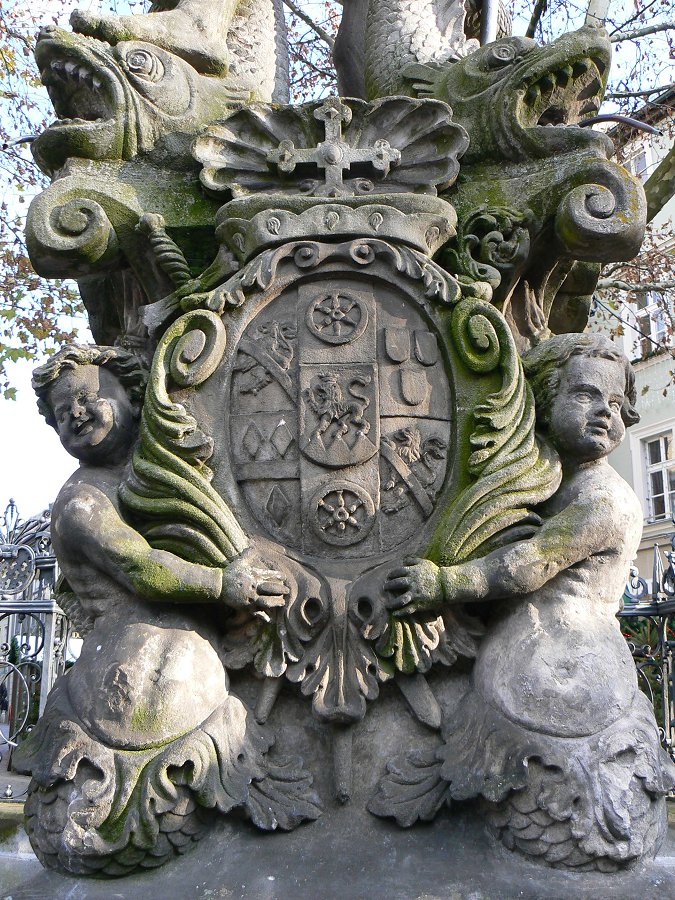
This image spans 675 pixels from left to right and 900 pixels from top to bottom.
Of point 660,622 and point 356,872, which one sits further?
point 660,622

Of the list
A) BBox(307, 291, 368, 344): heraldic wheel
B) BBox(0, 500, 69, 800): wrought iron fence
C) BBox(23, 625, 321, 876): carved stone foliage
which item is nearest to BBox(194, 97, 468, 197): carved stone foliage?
BBox(307, 291, 368, 344): heraldic wheel

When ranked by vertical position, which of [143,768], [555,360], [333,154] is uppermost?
[333,154]

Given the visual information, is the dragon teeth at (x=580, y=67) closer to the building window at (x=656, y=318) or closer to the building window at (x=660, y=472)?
the building window at (x=656, y=318)

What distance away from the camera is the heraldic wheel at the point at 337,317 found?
3223mm

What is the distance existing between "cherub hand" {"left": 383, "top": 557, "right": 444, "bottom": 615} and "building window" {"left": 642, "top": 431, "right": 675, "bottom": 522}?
57.0 feet

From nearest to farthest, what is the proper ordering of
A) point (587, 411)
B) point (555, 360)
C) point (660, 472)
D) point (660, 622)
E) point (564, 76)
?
1. point (587, 411)
2. point (555, 360)
3. point (564, 76)
4. point (660, 622)
5. point (660, 472)

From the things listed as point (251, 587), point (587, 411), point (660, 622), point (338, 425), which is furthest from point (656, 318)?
point (251, 587)

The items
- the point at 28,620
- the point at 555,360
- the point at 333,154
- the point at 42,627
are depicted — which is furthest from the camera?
the point at 28,620

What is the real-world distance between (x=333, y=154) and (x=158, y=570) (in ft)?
5.42

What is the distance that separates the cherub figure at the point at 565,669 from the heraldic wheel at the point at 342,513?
207mm

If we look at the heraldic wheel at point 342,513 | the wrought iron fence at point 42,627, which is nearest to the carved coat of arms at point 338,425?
the heraldic wheel at point 342,513

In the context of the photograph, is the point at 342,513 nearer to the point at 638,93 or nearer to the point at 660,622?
the point at 660,622

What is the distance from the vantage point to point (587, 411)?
3.17 meters

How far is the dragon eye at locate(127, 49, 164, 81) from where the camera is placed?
3.77 metres
